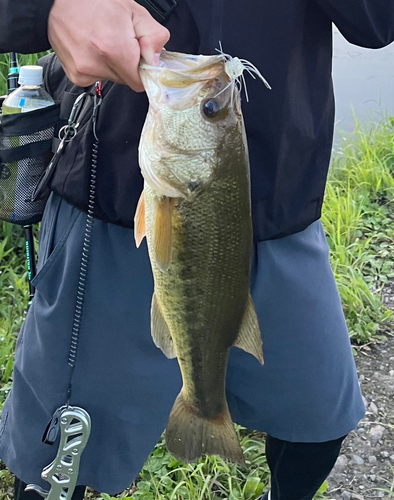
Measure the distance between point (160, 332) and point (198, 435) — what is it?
35 cm

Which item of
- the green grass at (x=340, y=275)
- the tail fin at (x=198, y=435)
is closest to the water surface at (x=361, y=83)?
the green grass at (x=340, y=275)

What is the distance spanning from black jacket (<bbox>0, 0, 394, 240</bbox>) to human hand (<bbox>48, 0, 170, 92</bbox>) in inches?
11.1

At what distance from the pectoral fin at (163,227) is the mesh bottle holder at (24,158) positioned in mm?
598

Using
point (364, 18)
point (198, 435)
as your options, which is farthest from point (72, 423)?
point (364, 18)

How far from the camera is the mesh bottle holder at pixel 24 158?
1705mm

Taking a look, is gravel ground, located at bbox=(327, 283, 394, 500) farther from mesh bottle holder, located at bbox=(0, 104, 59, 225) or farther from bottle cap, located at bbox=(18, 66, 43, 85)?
bottle cap, located at bbox=(18, 66, 43, 85)

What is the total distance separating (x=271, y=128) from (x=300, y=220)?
0.30 meters

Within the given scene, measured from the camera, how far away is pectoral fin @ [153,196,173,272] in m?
1.32

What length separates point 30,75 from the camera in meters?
1.69

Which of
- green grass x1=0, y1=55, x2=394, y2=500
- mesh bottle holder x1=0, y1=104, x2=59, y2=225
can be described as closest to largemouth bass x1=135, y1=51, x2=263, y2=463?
mesh bottle holder x1=0, y1=104, x2=59, y2=225

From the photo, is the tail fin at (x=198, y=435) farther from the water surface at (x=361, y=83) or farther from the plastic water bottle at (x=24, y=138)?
the water surface at (x=361, y=83)

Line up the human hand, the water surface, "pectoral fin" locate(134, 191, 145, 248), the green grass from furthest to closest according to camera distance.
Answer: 1. the water surface
2. the green grass
3. "pectoral fin" locate(134, 191, 145, 248)
4. the human hand

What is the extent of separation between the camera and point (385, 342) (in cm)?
320

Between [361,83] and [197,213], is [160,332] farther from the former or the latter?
[361,83]
